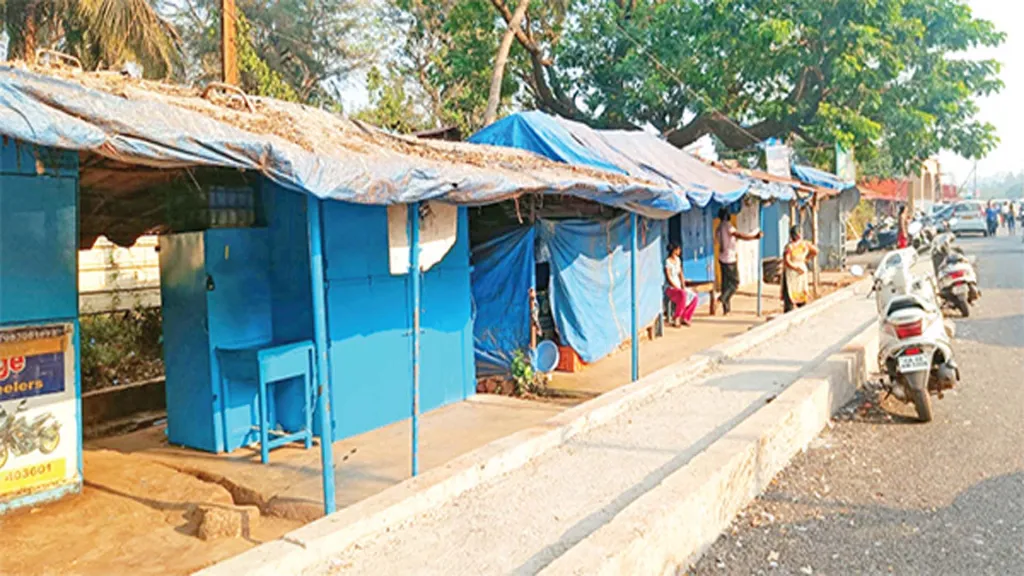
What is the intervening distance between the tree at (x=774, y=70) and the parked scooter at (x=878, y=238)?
667 centimetres

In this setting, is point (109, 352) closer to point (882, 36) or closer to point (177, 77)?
point (177, 77)

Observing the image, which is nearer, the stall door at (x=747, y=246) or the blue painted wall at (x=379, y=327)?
the blue painted wall at (x=379, y=327)

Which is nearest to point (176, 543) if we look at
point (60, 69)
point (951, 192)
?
point (60, 69)

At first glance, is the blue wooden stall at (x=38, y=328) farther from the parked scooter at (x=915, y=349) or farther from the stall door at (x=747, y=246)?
the stall door at (x=747, y=246)

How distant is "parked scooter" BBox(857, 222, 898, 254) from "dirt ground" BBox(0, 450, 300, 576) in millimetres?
26517

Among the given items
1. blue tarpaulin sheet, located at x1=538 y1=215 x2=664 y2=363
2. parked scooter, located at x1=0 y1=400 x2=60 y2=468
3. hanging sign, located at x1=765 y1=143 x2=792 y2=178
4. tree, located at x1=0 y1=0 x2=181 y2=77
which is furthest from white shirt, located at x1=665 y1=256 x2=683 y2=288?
tree, located at x1=0 y1=0 x2=181 y2=77

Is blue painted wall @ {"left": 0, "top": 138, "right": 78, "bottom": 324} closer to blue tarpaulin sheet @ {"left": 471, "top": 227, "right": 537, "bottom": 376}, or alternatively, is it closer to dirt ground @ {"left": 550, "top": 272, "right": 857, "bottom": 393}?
blue tarpaulin sheet @ {"left": 471, "top": 227, "right": 537, "bottom": 376}

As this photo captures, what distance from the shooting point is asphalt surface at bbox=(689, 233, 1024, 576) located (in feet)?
12.8

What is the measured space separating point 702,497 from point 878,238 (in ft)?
87.0

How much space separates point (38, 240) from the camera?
15.6ft

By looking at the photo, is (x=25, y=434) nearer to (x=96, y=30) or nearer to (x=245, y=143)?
(x=245, y=143)

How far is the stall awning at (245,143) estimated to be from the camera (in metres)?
3.10

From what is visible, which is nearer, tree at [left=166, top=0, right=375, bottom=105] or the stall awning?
the stall awning

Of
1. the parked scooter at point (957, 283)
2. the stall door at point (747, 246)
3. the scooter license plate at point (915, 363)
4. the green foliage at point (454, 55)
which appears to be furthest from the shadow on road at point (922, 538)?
the green foliage at point (454, 55)
